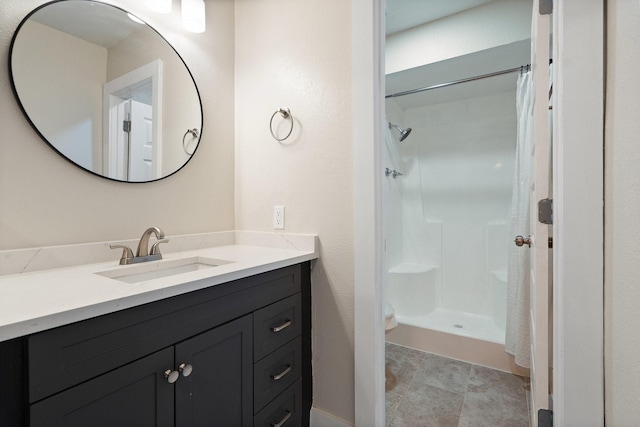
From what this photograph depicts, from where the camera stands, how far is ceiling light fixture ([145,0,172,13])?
1347 mm

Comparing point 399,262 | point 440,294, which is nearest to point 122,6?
point 399,262

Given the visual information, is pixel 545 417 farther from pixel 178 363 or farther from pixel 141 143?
pixel 141 143

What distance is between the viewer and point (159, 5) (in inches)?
53.6

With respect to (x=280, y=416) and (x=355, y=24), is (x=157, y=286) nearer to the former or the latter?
(x=280, y=416)

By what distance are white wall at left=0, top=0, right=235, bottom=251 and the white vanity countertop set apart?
17cm

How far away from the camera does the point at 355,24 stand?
4.21 ft

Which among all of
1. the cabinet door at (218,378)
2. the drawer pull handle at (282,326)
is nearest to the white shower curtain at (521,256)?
the drawer pull handle at (282,326)

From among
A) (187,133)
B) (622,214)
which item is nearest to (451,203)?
(622,214)

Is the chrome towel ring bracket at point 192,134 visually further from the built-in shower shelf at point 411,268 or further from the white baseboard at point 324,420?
the built-in shower shelf at point 411,268

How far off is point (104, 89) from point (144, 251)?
694 mm

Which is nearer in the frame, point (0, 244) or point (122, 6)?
point (0, 244)

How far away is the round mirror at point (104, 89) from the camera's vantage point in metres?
1.05

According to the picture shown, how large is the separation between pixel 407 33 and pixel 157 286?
7.82 ft

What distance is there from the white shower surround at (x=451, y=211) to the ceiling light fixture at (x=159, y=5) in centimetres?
199
